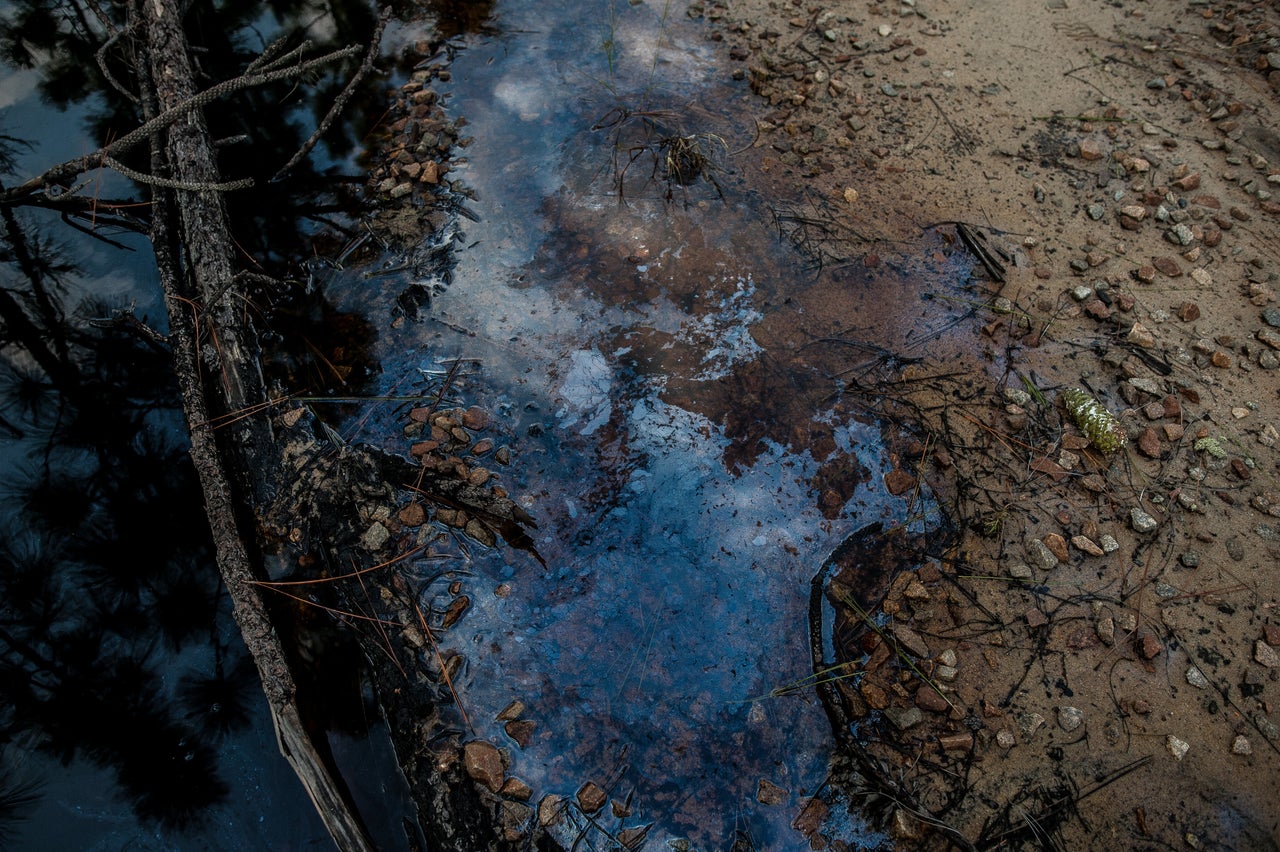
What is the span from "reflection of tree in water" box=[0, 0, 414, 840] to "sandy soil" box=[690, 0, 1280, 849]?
220 centimetres

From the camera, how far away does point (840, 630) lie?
7.75ft

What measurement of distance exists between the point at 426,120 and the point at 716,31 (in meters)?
1.84

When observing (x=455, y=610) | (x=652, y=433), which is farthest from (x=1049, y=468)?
(x=455, y=610)

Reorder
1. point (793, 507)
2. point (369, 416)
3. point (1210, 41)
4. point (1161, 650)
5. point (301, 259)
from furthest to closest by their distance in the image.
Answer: point (1210, 41), point (301, 259), point (369, 416), point (793, 507), point (1161, 650)

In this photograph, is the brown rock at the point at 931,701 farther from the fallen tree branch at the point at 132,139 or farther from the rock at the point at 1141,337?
the fallen tree branch at the point at 132,139

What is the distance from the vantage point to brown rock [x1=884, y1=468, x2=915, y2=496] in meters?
2.63

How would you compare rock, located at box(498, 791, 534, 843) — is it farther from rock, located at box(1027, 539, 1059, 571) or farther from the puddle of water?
rock, located at box(1027, 539, 1059, 571)

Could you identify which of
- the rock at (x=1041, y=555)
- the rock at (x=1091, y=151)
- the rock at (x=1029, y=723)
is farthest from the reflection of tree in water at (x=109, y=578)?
the rock at (x=1091, y=151)

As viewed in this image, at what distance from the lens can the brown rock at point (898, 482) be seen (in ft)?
8.64

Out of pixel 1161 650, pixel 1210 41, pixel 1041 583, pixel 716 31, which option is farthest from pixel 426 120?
pixel 1210 41

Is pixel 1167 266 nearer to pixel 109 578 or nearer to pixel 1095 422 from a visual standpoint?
pixel 1095 422

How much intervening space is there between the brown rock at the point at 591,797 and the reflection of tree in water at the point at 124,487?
3.84 feet

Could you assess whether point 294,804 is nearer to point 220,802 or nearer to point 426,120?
point 220,802

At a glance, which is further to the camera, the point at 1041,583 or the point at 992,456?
the point at 992,456
